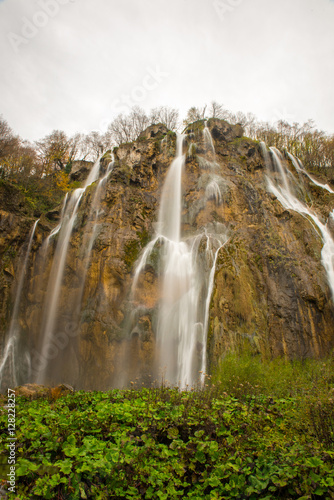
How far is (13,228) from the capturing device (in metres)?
17.1

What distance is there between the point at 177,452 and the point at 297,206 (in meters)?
17.3

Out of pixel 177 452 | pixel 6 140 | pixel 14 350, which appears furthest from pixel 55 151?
pixel 177 452

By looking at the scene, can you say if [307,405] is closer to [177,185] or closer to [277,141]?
[177,185]

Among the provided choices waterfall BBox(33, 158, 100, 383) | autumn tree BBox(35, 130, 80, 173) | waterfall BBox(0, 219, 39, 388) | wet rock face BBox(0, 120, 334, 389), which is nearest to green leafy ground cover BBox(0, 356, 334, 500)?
wet rock face BBox(0, 120, 334, 389)

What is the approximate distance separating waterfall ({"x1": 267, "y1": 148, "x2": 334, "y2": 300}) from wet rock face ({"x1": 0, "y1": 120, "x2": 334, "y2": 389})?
1.70 feet

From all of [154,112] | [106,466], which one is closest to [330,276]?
[106,466]

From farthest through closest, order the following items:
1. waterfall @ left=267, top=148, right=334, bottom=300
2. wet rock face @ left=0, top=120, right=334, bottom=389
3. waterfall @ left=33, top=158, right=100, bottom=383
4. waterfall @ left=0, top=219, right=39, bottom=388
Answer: waterfall @ left=33, top=158, right=100, bottom=383
waterfall @ left=0, top=219, right=39, bottom=388
waterfall @ left=267, top=148, right=334, bottom=300
wet rock face @ left=0, top=120, right=334, bottom=389

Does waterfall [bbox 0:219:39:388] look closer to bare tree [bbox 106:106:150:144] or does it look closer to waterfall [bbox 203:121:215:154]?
waterfall [bbox 203:121:215:154]

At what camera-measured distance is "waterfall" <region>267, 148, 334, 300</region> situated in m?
12.8

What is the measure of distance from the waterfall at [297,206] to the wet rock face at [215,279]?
0.52 meters

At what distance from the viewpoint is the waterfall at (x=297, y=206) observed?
12.8 m

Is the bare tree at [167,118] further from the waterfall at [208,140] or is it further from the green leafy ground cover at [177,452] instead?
the green leafy ground cover at [177,452]

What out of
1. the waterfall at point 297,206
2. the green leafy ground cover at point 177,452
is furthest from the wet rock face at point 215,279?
the green leafy ground cover at point 177,452

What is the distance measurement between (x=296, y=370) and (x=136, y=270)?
Answer: 8088mm
